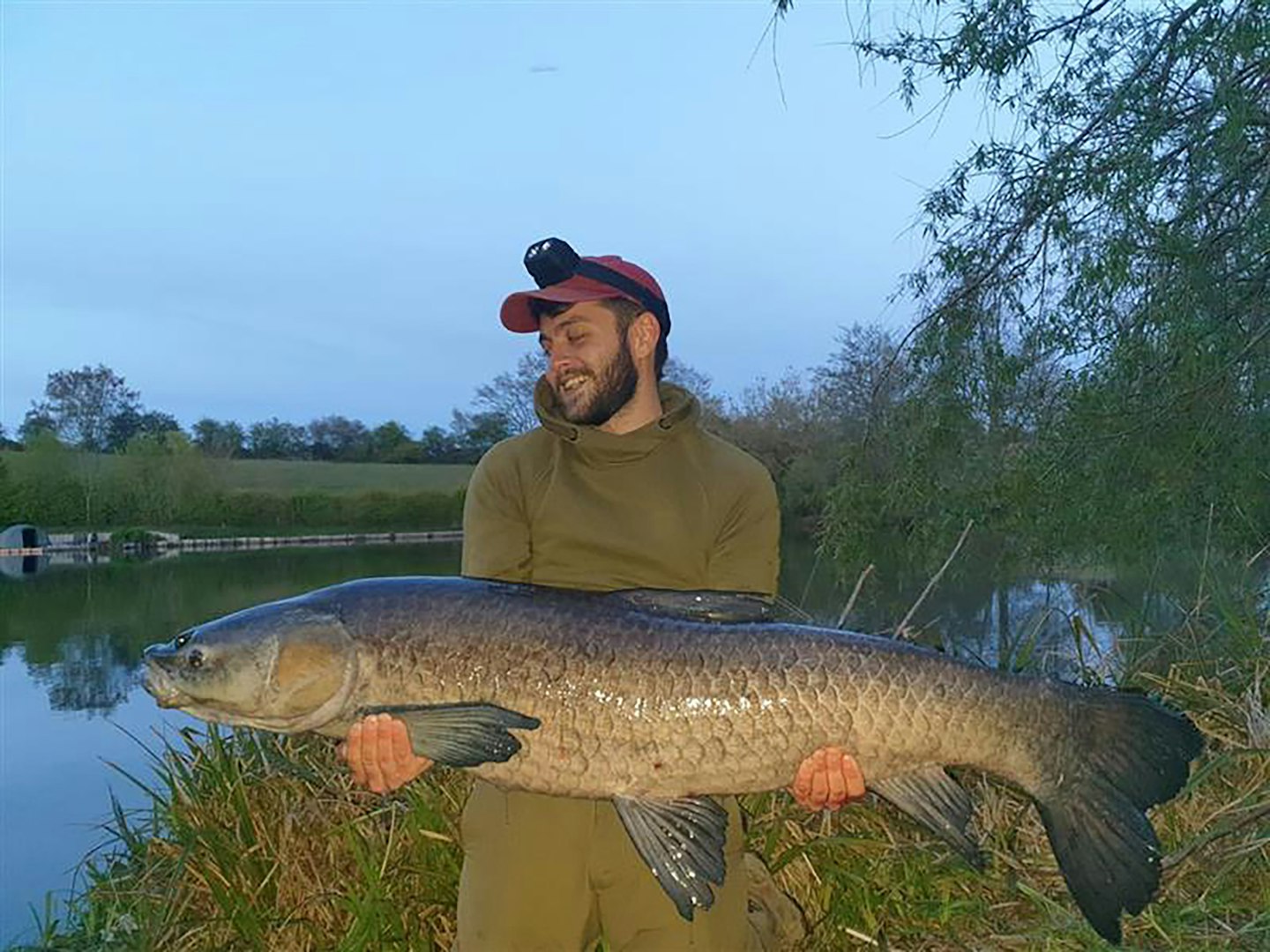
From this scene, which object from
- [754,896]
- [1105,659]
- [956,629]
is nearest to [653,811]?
[754,896]

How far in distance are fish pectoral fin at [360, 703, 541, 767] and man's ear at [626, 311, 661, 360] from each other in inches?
50.5

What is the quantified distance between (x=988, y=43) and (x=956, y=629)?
6.10m

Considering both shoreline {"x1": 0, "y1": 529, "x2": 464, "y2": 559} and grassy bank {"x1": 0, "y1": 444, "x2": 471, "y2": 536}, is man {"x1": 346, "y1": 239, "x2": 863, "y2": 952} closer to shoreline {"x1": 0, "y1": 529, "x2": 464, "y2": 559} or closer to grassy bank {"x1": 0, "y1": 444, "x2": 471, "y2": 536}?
shoreline {"x1": 0, "y1": 529, "x2": 464, "y2": 559}

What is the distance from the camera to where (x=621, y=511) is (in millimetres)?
3199

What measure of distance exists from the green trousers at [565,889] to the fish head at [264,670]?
2.02 feet

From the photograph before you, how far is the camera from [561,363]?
130 inches

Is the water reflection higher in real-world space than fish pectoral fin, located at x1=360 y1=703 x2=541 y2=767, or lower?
lower

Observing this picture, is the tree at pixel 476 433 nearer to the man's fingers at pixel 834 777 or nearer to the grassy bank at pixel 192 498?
the grassy bank at pixel 192 498

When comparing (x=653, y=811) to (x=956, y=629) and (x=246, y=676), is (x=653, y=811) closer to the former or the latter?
(x=246, y=676)

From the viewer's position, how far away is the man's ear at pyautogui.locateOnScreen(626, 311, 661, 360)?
3.39 meters

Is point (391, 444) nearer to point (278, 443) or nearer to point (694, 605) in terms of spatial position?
point (278, 443)

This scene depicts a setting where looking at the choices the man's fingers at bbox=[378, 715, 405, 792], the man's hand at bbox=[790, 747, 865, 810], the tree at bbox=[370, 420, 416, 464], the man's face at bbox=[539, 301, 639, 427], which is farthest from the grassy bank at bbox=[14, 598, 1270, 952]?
the tree at bbox=[370, 420, 416, 464]

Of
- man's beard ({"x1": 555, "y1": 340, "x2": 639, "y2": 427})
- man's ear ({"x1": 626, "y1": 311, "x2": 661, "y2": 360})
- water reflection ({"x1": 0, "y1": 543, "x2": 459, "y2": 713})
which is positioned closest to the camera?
man's beard ({"x1": 555, "y1": 340, "x2": 639, "y2": 427})

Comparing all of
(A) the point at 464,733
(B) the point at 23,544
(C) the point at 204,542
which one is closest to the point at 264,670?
(A) the point at 464,733
